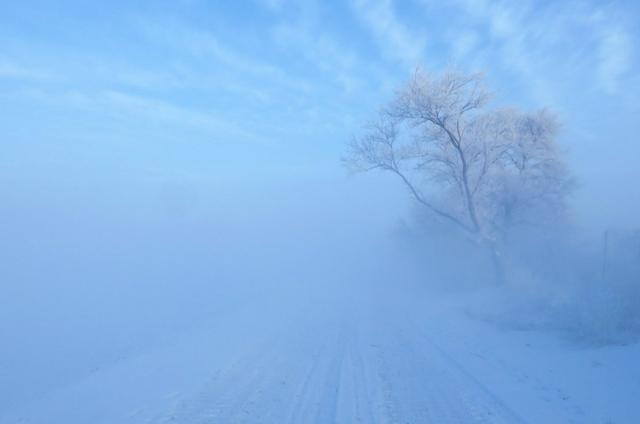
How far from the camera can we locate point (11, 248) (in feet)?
119

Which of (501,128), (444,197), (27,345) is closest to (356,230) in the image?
(444,197)

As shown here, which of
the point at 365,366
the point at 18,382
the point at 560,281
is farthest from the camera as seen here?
the point at 560,281

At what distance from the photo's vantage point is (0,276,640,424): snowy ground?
7.25 m

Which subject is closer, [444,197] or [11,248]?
[444,197]

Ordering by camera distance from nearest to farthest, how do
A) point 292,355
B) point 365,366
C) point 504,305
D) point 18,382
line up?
point 365,366 < point 292,355 < point 18,382 < point 504,305

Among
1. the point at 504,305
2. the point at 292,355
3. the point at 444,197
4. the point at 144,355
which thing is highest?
the point at 444,197

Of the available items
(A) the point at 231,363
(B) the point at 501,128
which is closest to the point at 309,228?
(B) the point at 501,128

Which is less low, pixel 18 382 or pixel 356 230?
pixel 356 230

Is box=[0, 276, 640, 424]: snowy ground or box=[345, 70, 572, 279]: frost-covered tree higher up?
box=[345, 70, 572, 279]: frost-covered tree

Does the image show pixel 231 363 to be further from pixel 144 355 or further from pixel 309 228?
pixel 309 228

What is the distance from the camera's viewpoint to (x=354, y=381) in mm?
8992

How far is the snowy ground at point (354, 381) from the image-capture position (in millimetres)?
7246

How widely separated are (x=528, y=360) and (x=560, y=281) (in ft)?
39.3

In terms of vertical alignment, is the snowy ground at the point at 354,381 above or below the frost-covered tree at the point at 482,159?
below
